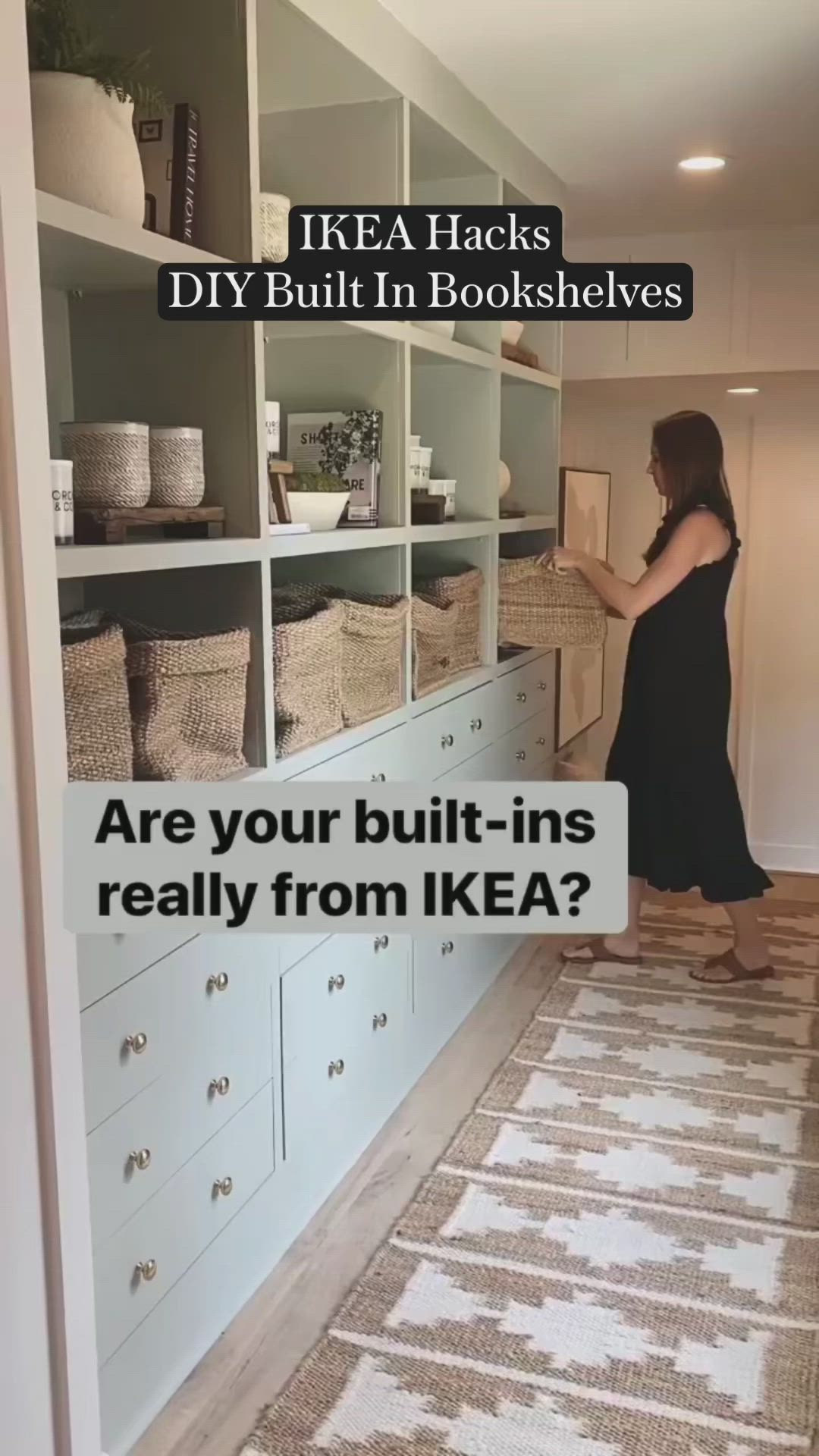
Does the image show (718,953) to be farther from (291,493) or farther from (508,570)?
(291,493)

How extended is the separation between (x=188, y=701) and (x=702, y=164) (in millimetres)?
2098

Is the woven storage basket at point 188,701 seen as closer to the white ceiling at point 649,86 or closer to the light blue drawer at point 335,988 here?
the light blue drawer at point 335,988

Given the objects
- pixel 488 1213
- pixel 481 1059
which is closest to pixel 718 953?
pixel 481 1059

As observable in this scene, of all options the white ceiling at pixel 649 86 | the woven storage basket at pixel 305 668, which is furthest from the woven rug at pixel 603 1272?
the white ceiling at pixel 649 86

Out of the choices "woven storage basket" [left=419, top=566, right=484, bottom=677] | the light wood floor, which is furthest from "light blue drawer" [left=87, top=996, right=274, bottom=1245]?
"woven storage basket" [left=419, top=566, right=484, bottom=677]

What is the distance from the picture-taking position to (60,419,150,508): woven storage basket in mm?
1534

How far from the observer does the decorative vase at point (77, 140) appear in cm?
141

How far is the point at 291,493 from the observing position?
2.03m

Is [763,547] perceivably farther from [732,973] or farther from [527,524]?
[732,973]

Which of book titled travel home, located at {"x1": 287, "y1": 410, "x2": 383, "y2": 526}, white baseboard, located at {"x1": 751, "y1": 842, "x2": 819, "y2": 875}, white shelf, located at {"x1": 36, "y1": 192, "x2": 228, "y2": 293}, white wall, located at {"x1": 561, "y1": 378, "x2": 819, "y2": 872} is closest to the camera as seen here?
white shelf, located at {"x1": 36, "y1": 192, "x2": 228, "y2": 293}

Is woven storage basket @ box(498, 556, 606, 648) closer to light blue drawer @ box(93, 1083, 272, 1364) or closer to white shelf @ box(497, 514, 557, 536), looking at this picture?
white shelf @ box(497, 514, 557, 536)

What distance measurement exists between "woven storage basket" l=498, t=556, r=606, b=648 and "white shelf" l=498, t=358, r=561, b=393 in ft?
1.48

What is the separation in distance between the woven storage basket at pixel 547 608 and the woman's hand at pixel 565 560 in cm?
2

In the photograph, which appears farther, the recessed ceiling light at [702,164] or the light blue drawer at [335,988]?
the recessed ceiling light at [702,164]
